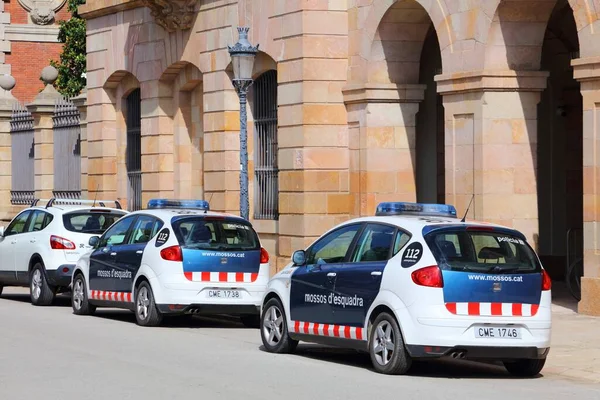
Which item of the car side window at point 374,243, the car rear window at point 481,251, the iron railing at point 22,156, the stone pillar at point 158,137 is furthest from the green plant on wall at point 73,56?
the car rear window at point 481,251

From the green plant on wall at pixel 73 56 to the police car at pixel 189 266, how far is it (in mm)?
29350

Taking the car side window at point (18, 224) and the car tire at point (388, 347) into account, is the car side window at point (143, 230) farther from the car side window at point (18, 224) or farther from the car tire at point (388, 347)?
the car tire at point (388, 347)

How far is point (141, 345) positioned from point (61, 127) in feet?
70.6

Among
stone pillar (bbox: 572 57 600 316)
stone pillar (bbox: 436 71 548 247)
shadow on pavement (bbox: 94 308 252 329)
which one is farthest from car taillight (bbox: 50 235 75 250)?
stone pillar (bbox: 572 57 600 316)

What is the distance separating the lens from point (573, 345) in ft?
54.1

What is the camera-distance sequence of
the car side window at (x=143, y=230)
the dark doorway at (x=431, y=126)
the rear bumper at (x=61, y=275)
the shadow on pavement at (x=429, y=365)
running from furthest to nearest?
the dark doorway at (x=431, y=126) → the rear bumper at (x=61, y=275) → the car side window at (x=143, y=230) → the shadow on pavement at (x=429, y=365)

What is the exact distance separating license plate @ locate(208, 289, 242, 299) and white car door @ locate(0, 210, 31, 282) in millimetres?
6192

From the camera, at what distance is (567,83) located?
83.1ft

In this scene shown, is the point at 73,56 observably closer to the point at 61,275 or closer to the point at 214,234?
the point at 61,275

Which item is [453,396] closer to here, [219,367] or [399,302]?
[399,302]

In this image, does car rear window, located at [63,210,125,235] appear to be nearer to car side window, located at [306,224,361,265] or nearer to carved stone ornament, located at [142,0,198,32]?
carved stone ornament, located at [142,0,198,32]

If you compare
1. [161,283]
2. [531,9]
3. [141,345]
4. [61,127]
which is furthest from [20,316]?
[61,127]

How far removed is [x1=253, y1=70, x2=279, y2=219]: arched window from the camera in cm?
2731

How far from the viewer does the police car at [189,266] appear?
734 inches
